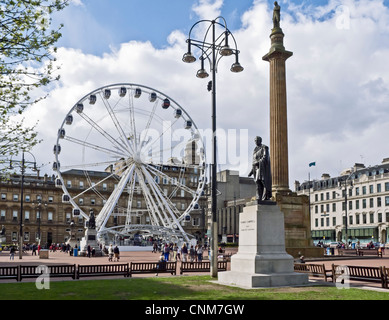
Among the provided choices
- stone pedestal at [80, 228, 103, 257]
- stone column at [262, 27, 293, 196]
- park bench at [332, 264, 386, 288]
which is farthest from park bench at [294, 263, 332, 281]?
stone pedestal at [80, 228, 103, 257]

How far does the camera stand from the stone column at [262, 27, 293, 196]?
37094 mm

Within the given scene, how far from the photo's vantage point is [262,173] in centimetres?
1794

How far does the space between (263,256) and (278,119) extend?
22.3 metres

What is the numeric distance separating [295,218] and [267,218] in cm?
2062

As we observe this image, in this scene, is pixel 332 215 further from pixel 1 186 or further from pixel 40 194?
pixel 1 186

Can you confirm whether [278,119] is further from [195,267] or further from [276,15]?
[195,267]

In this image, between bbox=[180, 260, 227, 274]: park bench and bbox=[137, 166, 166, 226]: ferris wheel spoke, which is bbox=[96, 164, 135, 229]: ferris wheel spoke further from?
bbox=[180, 260, 227, 274]: park bench

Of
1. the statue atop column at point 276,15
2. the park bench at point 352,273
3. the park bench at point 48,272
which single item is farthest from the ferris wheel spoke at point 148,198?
the park bench at point 352,273

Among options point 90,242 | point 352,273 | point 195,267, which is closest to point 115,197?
point 90,242

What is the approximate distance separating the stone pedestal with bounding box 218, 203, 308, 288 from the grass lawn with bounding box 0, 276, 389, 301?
2.17 ft

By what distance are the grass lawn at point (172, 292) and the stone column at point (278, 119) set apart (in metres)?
20.7

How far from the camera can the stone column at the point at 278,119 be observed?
37.1 m

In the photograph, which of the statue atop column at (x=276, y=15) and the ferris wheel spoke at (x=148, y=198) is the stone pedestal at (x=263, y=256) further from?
the ferris wheel spoke at (x=148, y=198)
